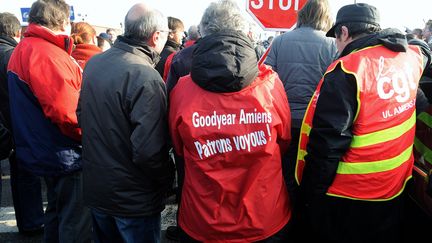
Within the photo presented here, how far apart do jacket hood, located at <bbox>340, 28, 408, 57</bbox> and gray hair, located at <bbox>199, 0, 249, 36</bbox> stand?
24.5 inches

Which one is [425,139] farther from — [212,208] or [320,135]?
[212,208]

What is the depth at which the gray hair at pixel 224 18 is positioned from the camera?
2021 millimetres

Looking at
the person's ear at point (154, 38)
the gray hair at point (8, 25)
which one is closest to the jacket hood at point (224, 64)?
the person's ear at point (154, 38)

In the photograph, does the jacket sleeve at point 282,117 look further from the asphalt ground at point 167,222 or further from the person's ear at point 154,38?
the asphalt ground at point 167,222

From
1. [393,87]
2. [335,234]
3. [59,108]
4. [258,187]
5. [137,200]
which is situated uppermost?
[393,87]

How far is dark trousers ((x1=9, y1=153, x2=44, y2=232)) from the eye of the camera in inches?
129

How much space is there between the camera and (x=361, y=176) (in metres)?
1.85

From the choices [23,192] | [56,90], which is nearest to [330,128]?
[56,90]

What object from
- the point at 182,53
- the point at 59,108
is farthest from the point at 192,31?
the point at 59,108

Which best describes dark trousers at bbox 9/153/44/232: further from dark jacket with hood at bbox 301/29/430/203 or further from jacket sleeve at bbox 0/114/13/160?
dark jacket with hood at bbox 301/29/430/203

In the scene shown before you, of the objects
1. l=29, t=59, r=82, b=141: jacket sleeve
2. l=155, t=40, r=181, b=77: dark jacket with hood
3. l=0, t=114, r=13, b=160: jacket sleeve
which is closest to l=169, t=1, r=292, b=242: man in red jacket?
l=29, t=59, r=82, b=141: jacket sleeve

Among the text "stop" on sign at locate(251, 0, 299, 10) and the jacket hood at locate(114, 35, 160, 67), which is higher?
the text "stop" on sign at locate(251, 0, 299, 10)

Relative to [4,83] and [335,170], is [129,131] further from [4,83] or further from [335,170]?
[4,83]

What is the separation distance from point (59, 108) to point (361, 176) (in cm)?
187
